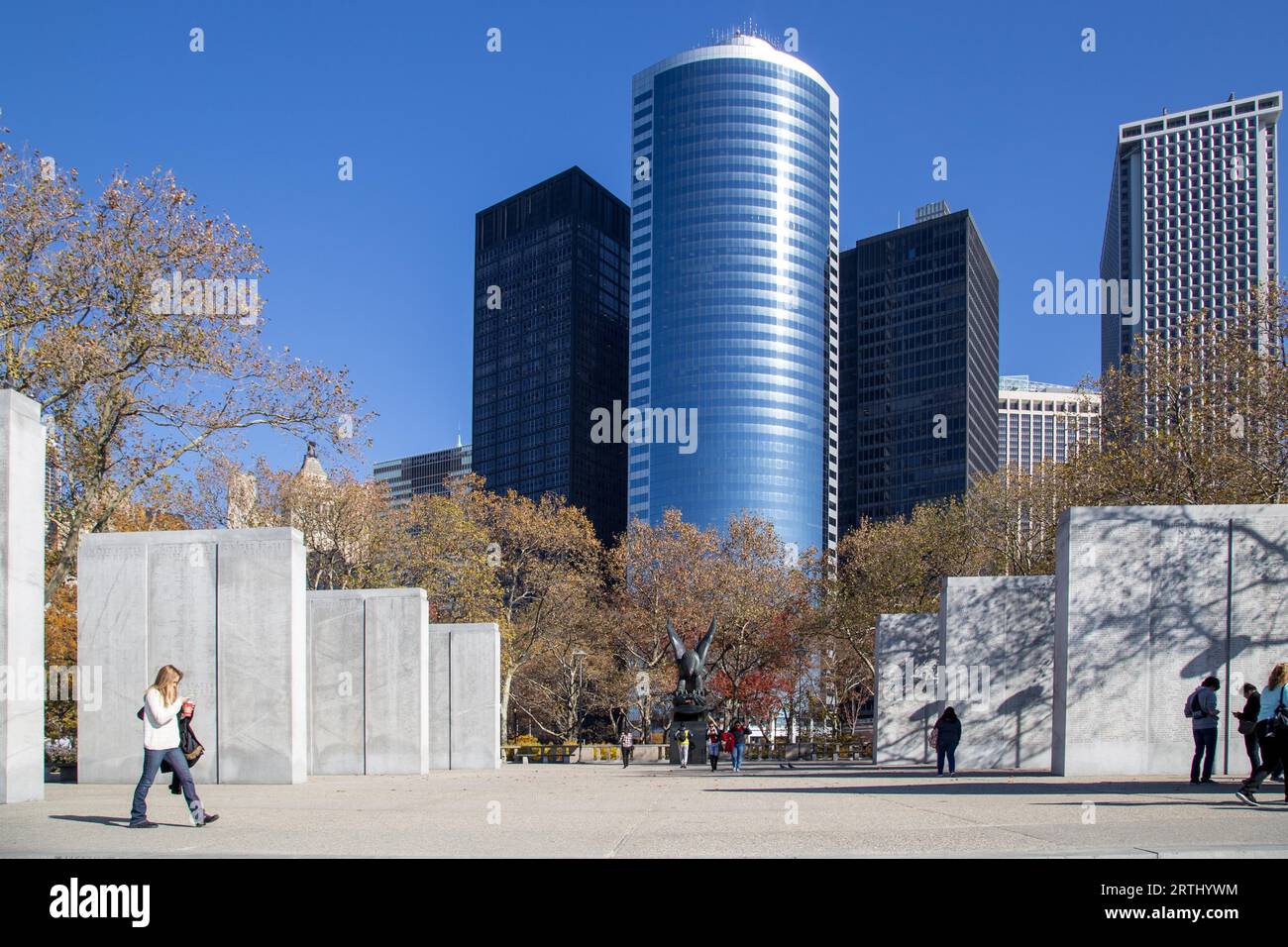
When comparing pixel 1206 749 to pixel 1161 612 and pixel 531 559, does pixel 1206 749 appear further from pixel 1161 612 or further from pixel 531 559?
pixel 531 559

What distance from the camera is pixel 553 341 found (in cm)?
18238

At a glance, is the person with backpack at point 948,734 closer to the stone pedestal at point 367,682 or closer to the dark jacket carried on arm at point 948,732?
the dark jacket carried on arm at point 948,732

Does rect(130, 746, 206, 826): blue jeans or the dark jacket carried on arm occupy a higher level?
rect(130, 746, 206, 826): blue jeans

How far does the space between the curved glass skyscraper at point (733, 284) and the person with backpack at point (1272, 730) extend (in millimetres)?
132562

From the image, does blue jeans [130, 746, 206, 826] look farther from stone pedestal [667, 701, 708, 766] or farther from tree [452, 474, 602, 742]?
tree [452, 474, 602, 742]

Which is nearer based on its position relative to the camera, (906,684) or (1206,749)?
(1206,749)

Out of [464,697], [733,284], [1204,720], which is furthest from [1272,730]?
[733,284]

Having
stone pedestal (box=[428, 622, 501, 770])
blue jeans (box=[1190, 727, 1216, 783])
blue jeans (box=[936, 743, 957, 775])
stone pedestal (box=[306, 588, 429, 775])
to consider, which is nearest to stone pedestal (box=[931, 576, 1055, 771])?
blue jeans (box=[936, 743, 957, 775])

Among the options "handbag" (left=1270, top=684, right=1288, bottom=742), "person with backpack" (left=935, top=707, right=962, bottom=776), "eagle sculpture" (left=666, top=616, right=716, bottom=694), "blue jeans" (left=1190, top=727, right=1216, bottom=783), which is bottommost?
"eagle sculpture" (left=666, top=616, right=716, bottom=694)

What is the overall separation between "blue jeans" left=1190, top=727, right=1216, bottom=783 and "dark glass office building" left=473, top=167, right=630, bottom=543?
157226 millimetres

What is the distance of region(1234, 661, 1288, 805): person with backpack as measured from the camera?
1297 cm

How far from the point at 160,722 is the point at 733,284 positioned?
142593mm
